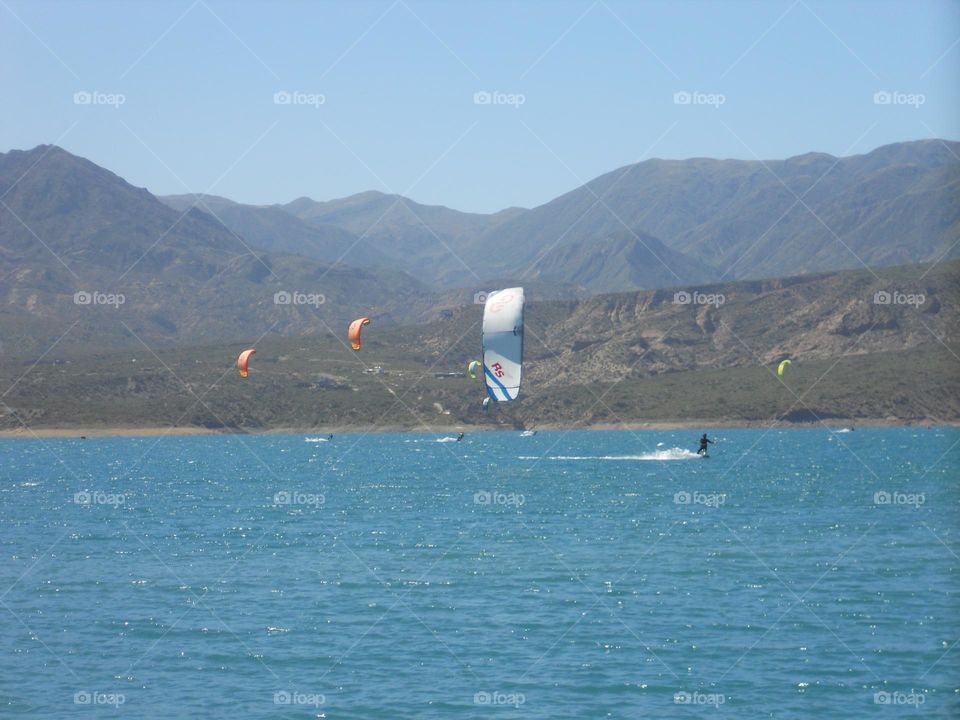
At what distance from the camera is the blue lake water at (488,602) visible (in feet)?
87.0

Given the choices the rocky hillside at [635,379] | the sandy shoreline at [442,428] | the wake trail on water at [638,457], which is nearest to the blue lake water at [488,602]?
the wake trail on water at [638,457]

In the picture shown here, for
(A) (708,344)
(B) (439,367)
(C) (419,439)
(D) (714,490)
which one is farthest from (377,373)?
(D) (714,490)

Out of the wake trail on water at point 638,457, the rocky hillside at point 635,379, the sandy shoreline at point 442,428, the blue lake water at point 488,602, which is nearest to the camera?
the blue lake water at point 488,602

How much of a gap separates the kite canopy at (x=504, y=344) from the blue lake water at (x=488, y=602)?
642 cm

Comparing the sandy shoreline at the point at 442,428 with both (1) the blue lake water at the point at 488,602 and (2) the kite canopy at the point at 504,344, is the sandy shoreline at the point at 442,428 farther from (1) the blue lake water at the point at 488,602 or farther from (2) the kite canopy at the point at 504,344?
(2) the kite canopy at the point at 504,344

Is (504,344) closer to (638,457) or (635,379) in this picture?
(638,457)

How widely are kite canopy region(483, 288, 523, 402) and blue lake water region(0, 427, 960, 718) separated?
6.42 metres

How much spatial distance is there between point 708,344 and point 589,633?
163877 mm

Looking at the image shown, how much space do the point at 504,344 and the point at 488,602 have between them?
9.39m

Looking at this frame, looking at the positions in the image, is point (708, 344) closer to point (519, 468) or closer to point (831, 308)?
point (831, 308)

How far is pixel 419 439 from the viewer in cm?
16450

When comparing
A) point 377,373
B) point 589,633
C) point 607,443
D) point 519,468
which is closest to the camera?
point 589,633

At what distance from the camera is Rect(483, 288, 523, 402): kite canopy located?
4044cm

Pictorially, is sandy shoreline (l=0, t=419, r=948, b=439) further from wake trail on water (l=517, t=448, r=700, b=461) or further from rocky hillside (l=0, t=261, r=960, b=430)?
wake trail on water (l=517, t=448, r=700, b=461)
